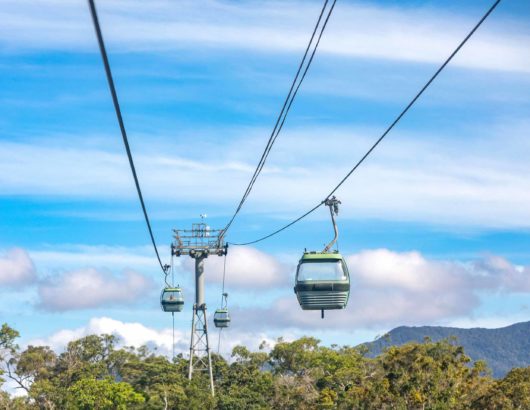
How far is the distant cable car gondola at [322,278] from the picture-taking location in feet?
113

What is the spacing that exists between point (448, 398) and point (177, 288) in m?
25.1

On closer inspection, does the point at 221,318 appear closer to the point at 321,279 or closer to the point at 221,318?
the point at 221,318

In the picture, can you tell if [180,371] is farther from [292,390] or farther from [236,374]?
[292,390]

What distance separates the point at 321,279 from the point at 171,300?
45687 mm

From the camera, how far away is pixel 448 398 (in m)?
83.3

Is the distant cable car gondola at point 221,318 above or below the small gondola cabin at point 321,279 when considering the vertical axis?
above

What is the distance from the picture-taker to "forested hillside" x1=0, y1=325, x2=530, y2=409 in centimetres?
8462

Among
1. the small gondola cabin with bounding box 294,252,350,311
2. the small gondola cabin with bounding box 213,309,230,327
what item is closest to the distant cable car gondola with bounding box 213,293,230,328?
the small gondola cabin with bounding box 213,309,230,327

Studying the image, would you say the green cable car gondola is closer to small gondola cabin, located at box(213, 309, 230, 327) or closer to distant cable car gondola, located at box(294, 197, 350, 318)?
small gondola cabin, located at box(213, 309, 230, 327)

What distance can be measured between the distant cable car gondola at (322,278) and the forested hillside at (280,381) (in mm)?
49533

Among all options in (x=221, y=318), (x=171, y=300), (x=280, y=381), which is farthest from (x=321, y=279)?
(x=280, y=381)

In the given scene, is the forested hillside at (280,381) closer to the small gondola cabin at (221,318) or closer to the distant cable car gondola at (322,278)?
the small gondola cabin at (221,318)

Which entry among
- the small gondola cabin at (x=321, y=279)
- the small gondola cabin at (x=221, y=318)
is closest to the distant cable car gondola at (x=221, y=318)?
the small gondola cabin at (x=221, y=318)

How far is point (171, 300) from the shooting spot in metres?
78.9
